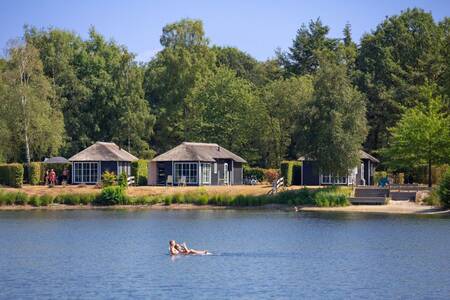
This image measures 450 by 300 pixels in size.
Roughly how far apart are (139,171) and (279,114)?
1785cm

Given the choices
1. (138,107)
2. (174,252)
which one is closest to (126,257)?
(174,252)

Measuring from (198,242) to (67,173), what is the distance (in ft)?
125

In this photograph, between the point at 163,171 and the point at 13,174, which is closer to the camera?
the point at 13,174

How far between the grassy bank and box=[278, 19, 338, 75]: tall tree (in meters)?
39.5

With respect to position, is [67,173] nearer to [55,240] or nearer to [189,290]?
[55,240]

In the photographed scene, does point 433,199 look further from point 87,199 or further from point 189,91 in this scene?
point 189,91

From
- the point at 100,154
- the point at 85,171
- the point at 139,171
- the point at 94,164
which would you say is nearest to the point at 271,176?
the point at 139,171

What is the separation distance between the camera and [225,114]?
308 ft

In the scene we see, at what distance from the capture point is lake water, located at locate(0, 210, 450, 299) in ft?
107

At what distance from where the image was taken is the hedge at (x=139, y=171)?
81.9m

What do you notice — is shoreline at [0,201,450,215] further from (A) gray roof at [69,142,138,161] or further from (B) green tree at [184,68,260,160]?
(B) green tree at [184,68,260,160]

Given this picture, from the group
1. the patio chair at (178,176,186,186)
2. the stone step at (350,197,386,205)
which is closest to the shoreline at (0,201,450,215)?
the stone step at (350,197,386,205)

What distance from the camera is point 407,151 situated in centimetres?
7475

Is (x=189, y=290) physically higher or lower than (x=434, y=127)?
lower
